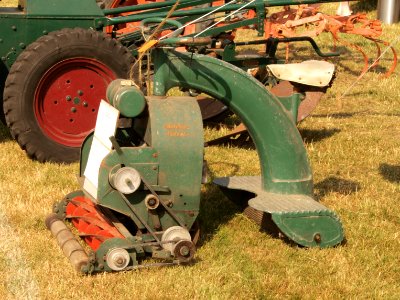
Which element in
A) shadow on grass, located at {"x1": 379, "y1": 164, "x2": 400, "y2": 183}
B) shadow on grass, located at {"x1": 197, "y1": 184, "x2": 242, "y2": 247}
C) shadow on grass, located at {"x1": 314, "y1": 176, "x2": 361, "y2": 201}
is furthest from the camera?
shadow on grass, located at {"x1": 379, "y1": 164, "x2": 400, "y2": 183}

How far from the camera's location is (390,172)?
7344mm

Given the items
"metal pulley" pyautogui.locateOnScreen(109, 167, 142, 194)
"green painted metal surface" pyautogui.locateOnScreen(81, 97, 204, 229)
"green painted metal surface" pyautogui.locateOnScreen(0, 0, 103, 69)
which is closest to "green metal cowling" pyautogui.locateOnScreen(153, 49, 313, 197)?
"green painted metal surface" pyautogui.locateOnScreen(81, 97, 204, 229)

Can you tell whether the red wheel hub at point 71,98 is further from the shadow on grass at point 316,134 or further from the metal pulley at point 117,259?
the metal pulley at point 117,259

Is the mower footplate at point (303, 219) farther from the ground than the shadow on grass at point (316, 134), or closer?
farther from the ground

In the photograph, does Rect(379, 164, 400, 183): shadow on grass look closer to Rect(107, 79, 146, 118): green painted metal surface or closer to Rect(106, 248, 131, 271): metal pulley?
Rect(107, 79, 146, 118): green painted metal surface

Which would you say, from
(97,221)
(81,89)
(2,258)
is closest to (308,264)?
(97,221)

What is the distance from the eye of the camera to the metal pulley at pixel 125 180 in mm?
4871

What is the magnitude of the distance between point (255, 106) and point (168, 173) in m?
0.76

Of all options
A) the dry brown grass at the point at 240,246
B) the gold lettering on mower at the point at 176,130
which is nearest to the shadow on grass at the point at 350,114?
the dry brown grass at the point at 240,246

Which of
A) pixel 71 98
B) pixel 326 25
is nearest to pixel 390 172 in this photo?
pixel 71 98

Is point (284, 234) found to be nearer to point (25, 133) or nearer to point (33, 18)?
point (25, 133)

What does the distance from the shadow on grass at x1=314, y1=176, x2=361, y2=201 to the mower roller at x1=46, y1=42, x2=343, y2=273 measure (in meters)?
1.05

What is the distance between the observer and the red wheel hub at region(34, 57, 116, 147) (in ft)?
24.6

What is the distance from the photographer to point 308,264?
5.14m
